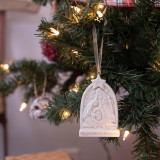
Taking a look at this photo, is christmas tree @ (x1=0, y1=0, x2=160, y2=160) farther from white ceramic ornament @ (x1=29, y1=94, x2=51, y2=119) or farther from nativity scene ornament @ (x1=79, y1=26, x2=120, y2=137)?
white ceramic ornament @ (x1=29, y1=94, x2=51, y2=119)

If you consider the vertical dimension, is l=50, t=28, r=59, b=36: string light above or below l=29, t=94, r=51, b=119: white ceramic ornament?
above

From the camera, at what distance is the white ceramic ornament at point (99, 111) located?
0.36 metres

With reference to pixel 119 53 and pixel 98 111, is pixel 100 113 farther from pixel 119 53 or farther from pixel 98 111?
pixel 119 53

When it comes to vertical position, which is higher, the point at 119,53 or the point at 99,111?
the point at 119,53

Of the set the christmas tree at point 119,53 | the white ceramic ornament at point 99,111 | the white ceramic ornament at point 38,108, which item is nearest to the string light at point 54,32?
the christmas tree at point 119,53

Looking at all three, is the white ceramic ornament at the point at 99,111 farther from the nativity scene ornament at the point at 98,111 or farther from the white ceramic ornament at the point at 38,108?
the white ceramic ornament at the point at 38,108

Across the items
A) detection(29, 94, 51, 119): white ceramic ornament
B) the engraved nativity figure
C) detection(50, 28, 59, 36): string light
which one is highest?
detection(50, 28, 59, 36): string light

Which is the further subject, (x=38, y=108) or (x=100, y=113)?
(x=38, y=108)

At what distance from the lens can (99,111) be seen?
0.37 m

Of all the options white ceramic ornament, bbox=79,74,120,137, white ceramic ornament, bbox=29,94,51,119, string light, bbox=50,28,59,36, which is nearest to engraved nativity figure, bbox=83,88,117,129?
white ceramic ornament, bbox=79,74,120,137

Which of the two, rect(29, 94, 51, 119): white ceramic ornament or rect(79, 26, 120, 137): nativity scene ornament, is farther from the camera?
rect(29, 94, 51, 119): white ceramic ornament

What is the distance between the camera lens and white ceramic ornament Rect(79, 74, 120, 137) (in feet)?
1.20

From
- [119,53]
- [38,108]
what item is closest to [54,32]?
[119,53]

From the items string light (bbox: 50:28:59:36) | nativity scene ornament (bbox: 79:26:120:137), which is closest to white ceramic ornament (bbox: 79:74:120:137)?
nativity scene ornament (bbox: 79:26:120:137)
